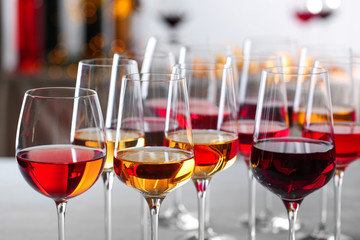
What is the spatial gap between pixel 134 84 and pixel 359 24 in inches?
124

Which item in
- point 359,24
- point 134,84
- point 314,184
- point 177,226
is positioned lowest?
point 177,226

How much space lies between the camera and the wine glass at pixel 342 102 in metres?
0.96

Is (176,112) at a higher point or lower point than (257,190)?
higher

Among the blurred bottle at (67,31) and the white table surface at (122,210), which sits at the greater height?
the blurred bottle at (67,31)

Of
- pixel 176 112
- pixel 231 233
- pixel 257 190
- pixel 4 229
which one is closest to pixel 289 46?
pixel 257 190

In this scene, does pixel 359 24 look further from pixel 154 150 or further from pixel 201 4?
pixel 154 150

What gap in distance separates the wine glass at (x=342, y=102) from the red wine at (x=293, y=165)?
16 cm

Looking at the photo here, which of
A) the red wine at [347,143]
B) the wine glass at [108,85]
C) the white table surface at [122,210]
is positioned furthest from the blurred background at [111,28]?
the red wine at [347,143]

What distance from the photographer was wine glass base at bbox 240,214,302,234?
3.51 feet

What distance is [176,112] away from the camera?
0.80 metres

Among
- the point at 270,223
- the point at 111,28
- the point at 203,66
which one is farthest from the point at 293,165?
the point at 111,28

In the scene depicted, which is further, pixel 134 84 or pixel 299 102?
pixel 299 102

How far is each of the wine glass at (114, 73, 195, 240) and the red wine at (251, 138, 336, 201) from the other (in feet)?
0.32

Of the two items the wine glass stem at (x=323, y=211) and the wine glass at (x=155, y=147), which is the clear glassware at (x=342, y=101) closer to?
the wine glass stem at (x=323, y=211)
